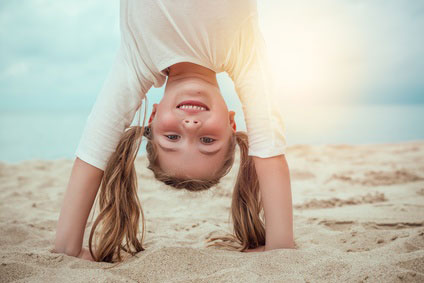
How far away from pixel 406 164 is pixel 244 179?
3.61 m

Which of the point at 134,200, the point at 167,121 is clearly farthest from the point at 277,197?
the point at 134,200

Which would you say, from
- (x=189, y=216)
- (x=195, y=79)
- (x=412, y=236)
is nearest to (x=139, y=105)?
(x=195, y=79)

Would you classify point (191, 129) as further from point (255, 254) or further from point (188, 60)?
point (255, 254)

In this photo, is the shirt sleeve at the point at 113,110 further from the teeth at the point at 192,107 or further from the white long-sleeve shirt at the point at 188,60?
the teeth at the point at 192,107

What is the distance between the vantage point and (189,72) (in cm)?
238

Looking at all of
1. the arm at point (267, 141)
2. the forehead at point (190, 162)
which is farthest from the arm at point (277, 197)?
the forehead at point (190, 162)

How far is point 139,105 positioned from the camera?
2344mm

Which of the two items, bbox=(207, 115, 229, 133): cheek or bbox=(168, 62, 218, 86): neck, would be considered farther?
bbox=(168, 62, 218, 86): neck

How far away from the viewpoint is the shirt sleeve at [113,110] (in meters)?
2.21

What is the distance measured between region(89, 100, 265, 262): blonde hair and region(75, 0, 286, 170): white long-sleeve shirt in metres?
0.10

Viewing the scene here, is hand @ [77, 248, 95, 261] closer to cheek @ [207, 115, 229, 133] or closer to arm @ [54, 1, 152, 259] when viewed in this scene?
arm @ [54, 1, 152, 259]

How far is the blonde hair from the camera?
7.43ft

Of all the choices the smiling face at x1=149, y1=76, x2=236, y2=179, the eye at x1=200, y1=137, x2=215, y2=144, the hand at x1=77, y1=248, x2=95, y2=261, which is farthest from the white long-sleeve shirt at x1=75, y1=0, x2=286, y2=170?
the hand at x1=77, y1=248, x2=95, y2=261

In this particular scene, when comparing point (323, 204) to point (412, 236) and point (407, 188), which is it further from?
point (412, 236)
